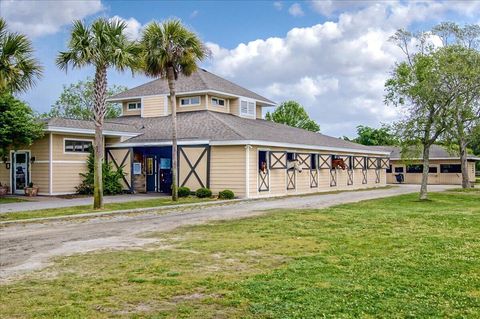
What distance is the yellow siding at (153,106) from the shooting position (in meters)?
34.2

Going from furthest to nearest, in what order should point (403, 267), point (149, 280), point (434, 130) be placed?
point (434, 130), point (403, 267), point (149, 280)

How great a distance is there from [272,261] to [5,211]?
13348mm

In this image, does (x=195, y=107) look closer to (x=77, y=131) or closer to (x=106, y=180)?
(x=106, y=180)

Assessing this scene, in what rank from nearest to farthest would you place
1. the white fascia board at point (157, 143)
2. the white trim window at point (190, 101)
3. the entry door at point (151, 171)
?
the white fascia board at point (157, 143) < the entry door at point (151, 171) < the white trim window at point (190, 101)

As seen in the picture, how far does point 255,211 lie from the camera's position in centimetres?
1853

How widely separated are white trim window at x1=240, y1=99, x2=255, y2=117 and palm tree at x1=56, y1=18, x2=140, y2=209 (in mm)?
16367

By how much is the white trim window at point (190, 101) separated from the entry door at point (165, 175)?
4932 millimetres

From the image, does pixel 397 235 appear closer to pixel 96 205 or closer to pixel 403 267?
pixel 403 267

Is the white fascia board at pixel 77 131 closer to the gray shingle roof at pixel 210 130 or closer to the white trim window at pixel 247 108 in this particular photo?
the gray shingle roof at pixel 210 130

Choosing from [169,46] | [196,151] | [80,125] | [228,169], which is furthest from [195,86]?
[169,46]

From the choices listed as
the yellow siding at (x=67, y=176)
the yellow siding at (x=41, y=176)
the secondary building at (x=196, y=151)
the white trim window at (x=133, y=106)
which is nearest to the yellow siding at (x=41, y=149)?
the secondary building at (x=196, y=151)

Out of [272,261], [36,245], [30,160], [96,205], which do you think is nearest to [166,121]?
[30,160]

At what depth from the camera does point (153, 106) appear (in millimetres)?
34688

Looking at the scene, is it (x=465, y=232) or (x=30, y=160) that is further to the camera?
(x=30, y=160)
